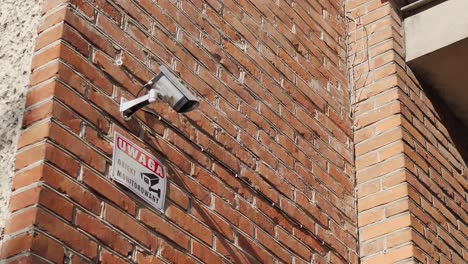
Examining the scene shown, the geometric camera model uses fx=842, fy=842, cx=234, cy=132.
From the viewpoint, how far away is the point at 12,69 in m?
2.80

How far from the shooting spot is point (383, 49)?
434cm

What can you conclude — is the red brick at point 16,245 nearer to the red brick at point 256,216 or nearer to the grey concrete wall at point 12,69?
the grey concrete wall at point 12,69

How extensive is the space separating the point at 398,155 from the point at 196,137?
120cm

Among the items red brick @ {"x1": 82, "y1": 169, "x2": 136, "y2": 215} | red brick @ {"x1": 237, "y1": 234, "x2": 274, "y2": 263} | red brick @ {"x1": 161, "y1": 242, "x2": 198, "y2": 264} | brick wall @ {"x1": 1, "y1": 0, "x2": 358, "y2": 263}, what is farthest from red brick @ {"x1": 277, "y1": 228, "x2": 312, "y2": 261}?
red brick @ {"x1": 82, "y1": 169, "x2": 136, "y2": 215}

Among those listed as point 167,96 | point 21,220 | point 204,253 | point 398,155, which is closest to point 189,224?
point 204,253

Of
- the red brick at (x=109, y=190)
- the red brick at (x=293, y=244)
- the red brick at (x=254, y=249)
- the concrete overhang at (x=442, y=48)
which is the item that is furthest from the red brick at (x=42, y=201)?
the concrete overhang at (x=442, y=48)

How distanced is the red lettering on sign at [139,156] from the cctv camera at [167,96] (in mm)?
119

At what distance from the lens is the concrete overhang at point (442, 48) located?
4.25 m

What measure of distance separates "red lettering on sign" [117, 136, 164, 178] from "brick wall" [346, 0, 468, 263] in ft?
4.24

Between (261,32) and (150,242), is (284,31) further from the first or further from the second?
(150,242)

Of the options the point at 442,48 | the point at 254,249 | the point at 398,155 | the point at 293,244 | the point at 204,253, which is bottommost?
the point at 204,253

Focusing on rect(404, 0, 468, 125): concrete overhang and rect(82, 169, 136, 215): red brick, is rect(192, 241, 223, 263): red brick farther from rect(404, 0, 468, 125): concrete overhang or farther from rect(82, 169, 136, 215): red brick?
rect(404, 0, 468, 125): concrete overhang

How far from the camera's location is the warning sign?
109 inches

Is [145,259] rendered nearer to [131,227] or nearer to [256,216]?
[131,227]
